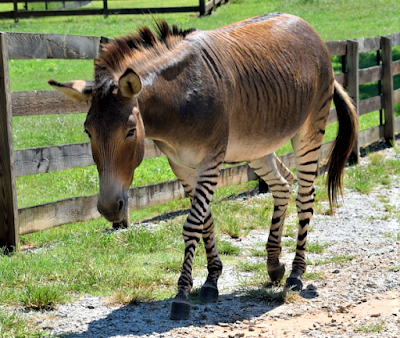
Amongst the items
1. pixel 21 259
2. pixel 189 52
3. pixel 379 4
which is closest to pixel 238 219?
pixel 21 259

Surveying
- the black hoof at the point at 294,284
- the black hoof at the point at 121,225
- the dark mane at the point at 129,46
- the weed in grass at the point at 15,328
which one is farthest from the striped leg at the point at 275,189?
the weed in grass at the point at 15,328

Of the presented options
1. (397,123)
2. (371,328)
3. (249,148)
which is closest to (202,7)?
(397,123)

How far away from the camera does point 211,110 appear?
4.71 metres

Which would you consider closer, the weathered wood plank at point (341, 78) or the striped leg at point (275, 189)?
the striped leg at point (275, 189)

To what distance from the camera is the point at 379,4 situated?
30172mm

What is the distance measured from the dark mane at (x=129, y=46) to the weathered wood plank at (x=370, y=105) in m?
6.73

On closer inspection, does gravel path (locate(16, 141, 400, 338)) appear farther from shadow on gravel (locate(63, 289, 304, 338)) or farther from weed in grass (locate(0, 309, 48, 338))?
weed in grass (locate(0, 309, 48, 338))

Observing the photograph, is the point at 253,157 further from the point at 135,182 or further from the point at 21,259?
the point at 135,182

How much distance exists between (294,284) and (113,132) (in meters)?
2.26

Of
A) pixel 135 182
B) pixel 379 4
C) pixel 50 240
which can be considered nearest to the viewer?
pixel 50 240

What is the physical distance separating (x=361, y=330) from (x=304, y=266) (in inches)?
54.3

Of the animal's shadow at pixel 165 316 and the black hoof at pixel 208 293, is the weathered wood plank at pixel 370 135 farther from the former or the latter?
the black hoof at pixel 208 293

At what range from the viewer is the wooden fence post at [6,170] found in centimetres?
620

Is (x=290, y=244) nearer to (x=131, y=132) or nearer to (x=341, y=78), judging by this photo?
(x=131, y=132)
